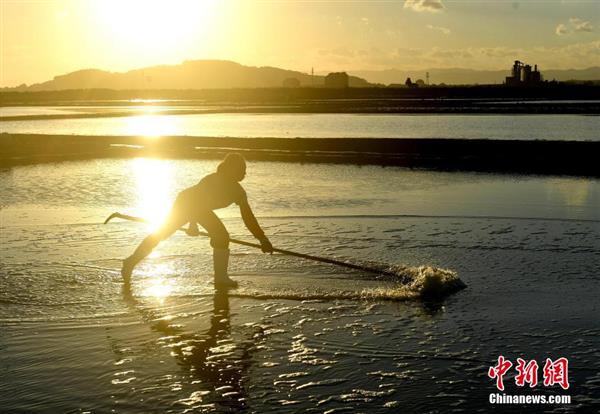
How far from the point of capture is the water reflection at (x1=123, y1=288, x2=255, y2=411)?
520cm

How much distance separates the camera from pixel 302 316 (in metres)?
7.11

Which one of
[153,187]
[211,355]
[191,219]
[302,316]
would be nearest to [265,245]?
[191,219]

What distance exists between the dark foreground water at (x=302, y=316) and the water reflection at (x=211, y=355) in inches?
0.7

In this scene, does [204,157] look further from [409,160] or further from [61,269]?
[61,269]

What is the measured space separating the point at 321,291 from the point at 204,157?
2007 centimetres

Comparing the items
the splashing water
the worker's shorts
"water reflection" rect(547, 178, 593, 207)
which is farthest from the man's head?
"water reflection" rect(547, 178, 593, 207)

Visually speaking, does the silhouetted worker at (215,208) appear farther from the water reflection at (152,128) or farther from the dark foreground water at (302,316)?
the water reflection at (152,128)

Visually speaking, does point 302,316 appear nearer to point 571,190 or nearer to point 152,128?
point 571,190

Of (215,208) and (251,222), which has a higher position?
(215,208)

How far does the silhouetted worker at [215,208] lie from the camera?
7.79 metres

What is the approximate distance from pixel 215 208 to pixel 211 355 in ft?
7.37

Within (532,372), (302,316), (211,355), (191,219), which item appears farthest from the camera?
(191,219)

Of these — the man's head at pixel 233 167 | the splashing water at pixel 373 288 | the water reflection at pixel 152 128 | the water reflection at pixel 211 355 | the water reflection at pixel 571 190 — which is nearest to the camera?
the water reflection at pixel 211 355

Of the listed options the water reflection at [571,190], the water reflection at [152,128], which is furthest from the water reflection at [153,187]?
the water reflection at [152,128]
